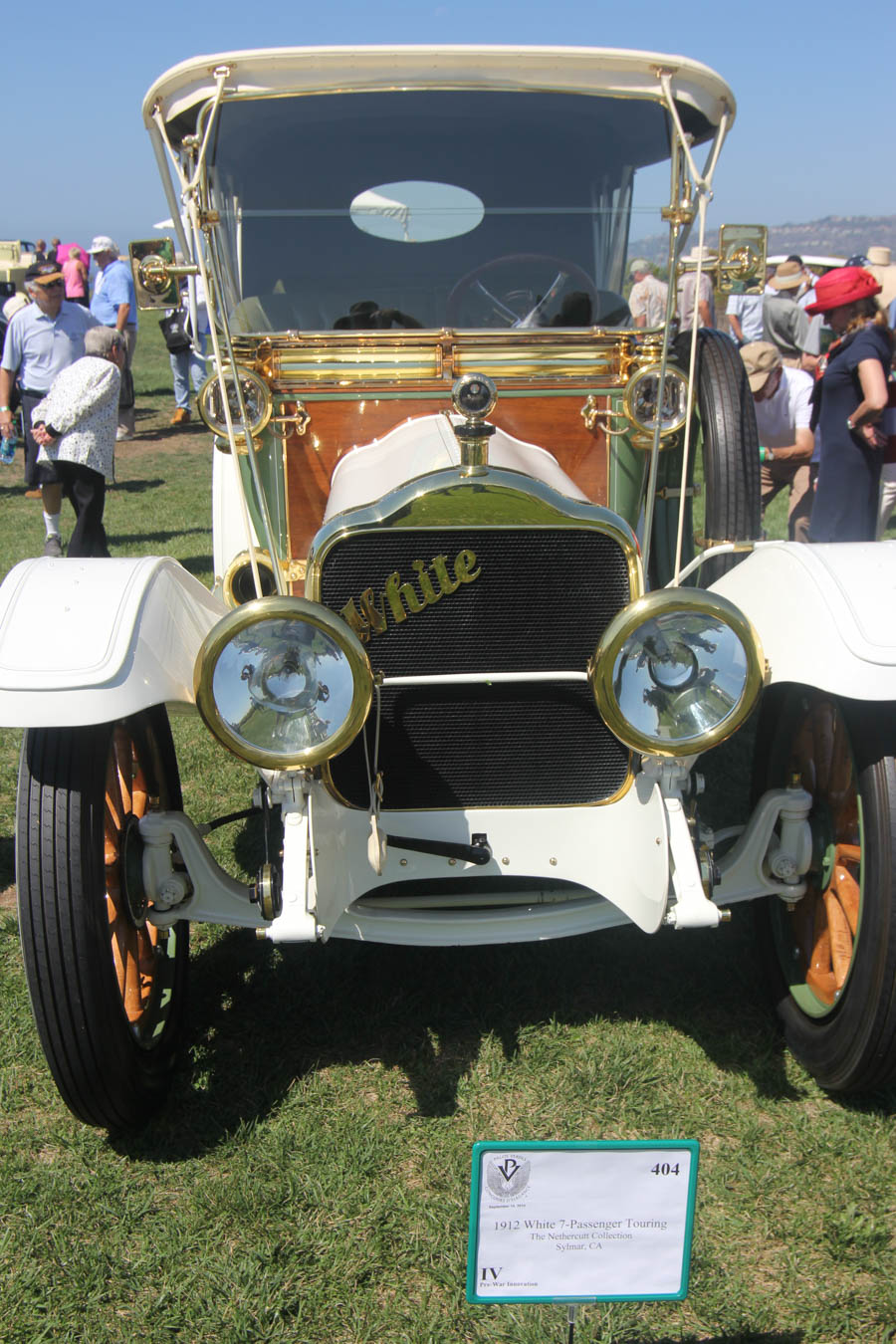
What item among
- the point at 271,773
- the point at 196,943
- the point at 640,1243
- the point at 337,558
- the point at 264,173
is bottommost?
the point at 196,943

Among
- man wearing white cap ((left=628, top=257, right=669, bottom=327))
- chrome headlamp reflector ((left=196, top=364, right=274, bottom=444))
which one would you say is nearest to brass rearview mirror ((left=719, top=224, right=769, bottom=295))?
man wearing white cap ((left=628, top=257, right=669, bottom=327))

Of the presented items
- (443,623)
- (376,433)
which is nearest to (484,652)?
(443,623)

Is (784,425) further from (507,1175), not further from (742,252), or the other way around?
(507,1175)

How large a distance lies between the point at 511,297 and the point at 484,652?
54.8 inches

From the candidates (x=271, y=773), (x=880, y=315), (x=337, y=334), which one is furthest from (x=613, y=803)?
(x=880, y=315)

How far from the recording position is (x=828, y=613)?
2.32 metres

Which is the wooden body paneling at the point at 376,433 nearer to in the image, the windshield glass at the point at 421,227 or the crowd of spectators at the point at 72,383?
the windshield glass at the point at 421,227

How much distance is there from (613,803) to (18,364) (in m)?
7.33

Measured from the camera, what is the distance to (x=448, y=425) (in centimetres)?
302

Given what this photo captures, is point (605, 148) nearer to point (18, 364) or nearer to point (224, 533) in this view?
point (224, 533)

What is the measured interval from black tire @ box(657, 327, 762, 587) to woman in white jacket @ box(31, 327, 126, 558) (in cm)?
390

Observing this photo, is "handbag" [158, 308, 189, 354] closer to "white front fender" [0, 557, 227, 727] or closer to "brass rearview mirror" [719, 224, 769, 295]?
"brass rearview mirror" [719, 224, 769, 295]

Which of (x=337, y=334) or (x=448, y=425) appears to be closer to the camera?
(x=448, y=425)

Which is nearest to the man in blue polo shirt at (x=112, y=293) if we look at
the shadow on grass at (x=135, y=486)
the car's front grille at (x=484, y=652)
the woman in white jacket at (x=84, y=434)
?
the shadow on grass at (x=135, y=486)
